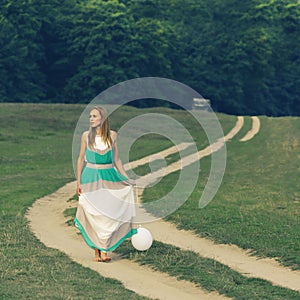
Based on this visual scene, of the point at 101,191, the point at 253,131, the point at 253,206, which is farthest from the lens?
the point at 253,131

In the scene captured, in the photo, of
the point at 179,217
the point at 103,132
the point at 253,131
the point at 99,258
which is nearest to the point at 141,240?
the point at 99,258

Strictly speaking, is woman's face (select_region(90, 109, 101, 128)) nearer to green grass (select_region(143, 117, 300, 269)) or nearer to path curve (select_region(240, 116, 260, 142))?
green grass (select_region(143, 117, 300, 269))

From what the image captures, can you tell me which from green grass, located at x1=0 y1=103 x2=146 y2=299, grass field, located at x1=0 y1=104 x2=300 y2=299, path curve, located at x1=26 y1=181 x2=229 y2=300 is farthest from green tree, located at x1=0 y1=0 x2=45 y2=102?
path curve, located at x1=26 y1=181 x2=229 y2=300

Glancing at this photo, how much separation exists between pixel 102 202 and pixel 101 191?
0.20m

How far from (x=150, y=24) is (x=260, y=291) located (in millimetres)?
79317

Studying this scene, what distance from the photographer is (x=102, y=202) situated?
14938mm

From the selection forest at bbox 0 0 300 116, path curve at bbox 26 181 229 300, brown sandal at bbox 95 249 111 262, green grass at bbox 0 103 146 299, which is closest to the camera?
green grass at bbox 0 103 146 299

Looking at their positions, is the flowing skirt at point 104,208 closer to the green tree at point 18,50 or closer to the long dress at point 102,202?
the long dress at point 102,202

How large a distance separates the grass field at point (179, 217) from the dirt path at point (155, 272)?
27 cm

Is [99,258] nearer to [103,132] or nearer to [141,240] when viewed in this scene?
[141,240]

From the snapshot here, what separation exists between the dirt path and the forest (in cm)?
6433

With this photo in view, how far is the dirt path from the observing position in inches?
527

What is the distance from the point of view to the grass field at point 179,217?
43.7ft

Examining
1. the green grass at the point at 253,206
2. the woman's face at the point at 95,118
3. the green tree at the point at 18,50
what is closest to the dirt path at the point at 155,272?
the green grass at the point at 253,206
